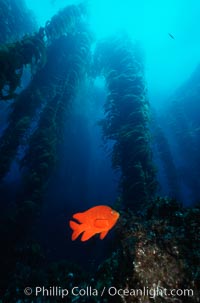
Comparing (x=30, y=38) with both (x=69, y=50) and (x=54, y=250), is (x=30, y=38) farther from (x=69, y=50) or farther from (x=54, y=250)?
(x=54, y=250)

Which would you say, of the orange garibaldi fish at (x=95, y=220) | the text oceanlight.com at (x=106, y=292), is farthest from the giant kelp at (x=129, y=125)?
the orange garibaldi fish at (x=95, y=220)

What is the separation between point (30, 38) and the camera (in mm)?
6812

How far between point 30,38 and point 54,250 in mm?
6437

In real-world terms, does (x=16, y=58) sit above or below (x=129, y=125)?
below

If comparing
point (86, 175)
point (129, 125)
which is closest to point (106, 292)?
point (129, 125)

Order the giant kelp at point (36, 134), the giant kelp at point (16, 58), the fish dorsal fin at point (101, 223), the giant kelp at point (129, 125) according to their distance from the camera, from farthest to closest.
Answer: the giant kelp at point (129, 125) < the giant kelp at point (36, 134) < the giant kelp at point (16, 58) < the fish dorsal fin at point (101, 223)

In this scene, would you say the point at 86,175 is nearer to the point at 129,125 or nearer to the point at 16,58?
the point at 129,125

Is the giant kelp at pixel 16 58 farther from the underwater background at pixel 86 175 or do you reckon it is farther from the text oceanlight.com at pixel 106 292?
the text oceanlight.com at pixel 106 292

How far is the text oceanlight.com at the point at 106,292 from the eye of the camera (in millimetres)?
2371

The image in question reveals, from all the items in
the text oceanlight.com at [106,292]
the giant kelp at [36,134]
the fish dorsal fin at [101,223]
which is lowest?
the text oceanlight.com at [106,292]

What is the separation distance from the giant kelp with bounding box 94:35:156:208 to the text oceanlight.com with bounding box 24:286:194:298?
10.2ft

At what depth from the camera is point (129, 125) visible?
8.02 metres

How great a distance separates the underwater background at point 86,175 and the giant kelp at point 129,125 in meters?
0.04

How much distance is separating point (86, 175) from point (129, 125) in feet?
13.4
